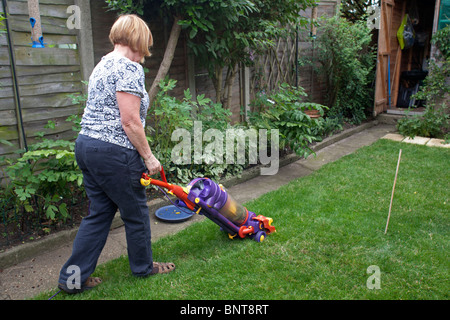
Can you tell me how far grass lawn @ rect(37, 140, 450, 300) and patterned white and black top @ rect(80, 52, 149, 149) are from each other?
1.06 meters

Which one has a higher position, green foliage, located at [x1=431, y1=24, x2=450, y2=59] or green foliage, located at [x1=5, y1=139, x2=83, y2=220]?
green foliage, located at [x1=431, y1=24, x2=450, y2=59]

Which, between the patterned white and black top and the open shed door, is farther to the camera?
the open shed door

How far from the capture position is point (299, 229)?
3418 mm

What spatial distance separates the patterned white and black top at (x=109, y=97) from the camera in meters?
2.37

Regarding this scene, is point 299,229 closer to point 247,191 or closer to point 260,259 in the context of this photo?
point 260,259

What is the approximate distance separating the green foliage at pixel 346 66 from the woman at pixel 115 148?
5723 millimetres

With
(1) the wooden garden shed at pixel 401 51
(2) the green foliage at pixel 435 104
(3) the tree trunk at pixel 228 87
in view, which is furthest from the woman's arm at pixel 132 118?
(1) the wooden garden shed at pixel 401 51

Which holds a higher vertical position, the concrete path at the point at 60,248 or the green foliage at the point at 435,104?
the green foliage at the point at 435,104

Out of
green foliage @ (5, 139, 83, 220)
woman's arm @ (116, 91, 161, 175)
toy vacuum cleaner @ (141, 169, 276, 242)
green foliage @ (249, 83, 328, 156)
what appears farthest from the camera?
green foliage @ (249, 83, 328, 156)

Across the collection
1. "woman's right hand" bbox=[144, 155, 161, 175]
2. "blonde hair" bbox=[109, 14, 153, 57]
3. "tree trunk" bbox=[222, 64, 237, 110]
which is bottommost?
"woman's right hand" bbox=[144, 155, 161, 175]

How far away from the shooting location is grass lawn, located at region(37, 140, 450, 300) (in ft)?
8.50

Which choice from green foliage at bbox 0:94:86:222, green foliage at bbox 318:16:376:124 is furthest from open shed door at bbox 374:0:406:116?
green foliage at bbox 0:94:86:222

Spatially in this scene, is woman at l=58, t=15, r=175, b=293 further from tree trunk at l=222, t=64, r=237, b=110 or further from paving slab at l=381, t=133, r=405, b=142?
paving slab at l=381, t=133, r=405, b=142

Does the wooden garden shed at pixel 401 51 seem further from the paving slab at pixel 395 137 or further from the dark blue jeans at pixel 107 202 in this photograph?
the dark blue jeans at pixel 107 202
